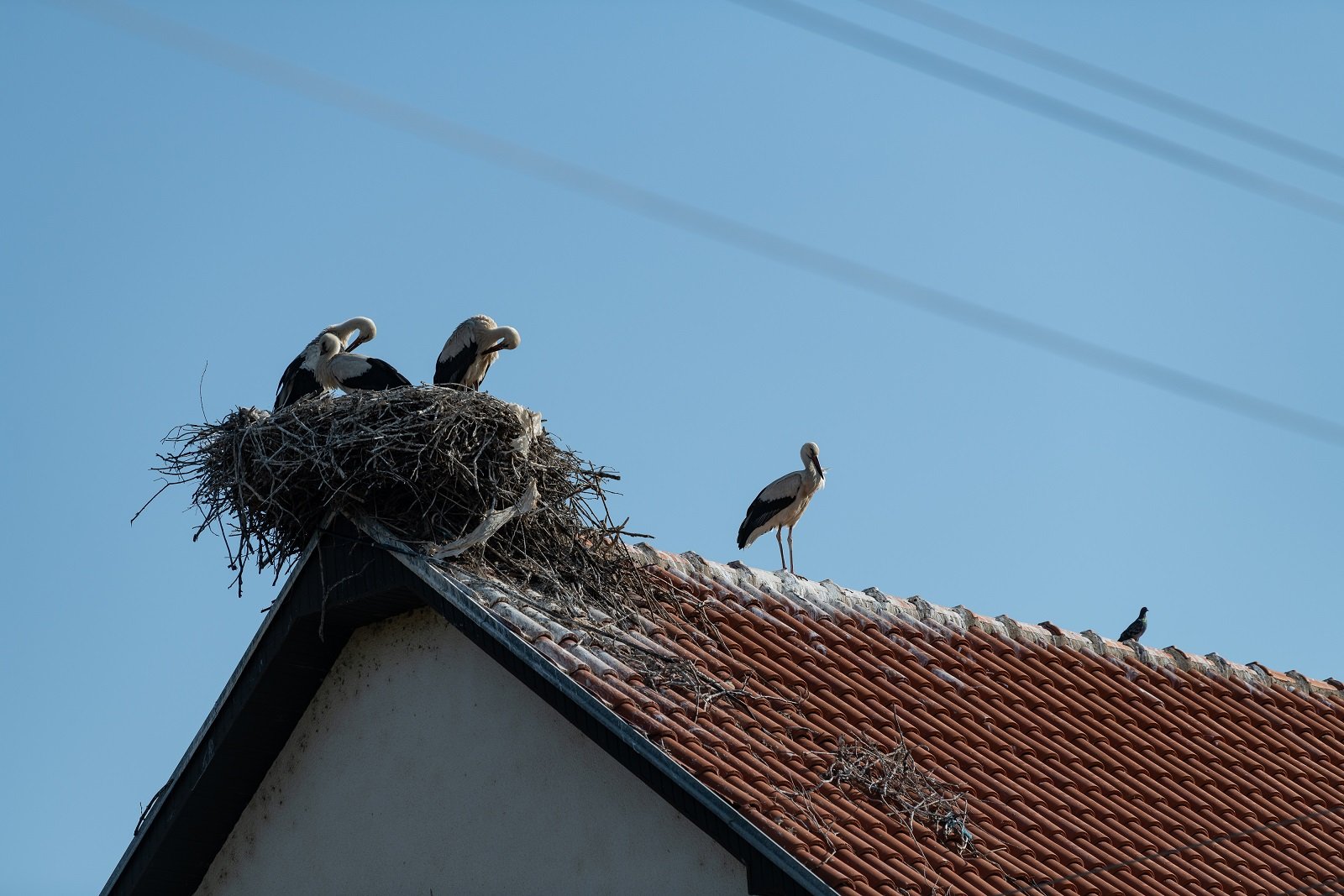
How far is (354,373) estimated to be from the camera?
40.1 ft

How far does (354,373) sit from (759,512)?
3.36m

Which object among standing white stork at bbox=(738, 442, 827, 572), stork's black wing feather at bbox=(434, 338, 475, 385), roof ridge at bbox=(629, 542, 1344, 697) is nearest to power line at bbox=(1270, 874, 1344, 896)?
roof ridge at bbox=(629, 542, 1344, 697)

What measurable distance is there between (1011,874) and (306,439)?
422cm

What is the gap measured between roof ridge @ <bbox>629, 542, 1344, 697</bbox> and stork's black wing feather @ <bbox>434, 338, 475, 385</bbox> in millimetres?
3735

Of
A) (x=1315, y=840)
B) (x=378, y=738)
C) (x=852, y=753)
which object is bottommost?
(x=378, y=738)

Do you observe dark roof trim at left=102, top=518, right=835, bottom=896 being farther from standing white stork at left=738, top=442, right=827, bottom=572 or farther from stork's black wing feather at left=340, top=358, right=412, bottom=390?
standing white stork at left=738, top=442, right=827, bottom=572

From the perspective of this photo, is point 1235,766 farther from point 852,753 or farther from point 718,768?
point 718,768

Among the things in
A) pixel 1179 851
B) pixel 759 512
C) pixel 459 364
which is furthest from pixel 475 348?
pixel 1179 851

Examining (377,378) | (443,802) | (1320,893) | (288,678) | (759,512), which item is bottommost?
(443,802)

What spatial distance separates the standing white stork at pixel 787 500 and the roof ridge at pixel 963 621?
2.73m

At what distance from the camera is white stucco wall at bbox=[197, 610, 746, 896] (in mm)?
7699

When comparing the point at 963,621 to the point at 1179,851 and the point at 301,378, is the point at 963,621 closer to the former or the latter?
the point at 1179,851

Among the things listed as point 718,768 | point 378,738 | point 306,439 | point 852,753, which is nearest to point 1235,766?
point 852,753

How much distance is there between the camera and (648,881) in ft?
24.7
